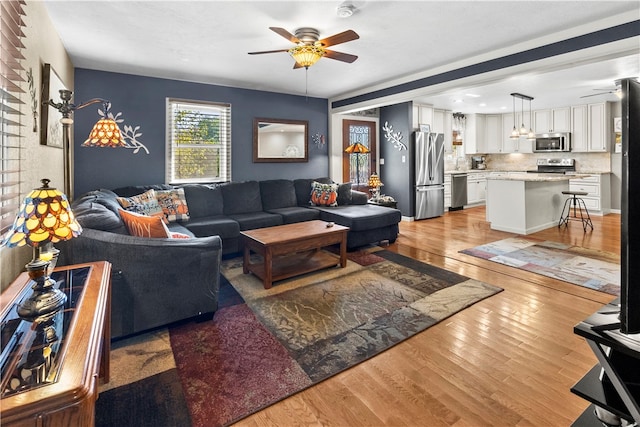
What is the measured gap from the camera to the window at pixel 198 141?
512 cm

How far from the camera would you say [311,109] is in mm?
6500

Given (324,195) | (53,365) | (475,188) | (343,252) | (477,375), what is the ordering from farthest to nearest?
1. (475,188)
2. (324,195)
3. (343,252)
4. (477,375)
5. (53,365)

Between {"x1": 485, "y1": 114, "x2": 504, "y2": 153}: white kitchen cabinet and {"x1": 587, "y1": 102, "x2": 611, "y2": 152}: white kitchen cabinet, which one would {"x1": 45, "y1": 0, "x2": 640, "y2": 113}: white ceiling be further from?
{"x1": 485, "y1": 114, "x2": 504, "y2": 153}: white kitchen cabinet

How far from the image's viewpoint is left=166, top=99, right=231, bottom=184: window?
5.12m

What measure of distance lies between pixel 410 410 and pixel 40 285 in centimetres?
177

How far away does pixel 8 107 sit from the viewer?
5.53 feet

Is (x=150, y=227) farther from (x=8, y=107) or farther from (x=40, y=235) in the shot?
(x=40, y=235)

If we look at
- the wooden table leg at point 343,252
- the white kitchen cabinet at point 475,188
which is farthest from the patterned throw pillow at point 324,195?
the white kitchen cabinet at point 475,188

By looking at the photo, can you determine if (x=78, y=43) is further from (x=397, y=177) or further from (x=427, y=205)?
(x=427, y=205)

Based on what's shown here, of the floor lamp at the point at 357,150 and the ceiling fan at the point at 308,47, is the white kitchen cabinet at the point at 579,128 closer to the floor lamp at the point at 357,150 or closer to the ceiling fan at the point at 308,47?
the floor lamp at the point at 357,150

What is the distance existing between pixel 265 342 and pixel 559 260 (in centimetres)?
381

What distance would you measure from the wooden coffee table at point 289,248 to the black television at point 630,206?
274 cm

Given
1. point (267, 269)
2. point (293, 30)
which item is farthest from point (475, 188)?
point (267, 269)

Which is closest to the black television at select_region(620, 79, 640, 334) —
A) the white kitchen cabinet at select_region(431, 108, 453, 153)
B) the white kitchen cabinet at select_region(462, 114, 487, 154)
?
the white kitchen cabinet at select_region(431, 108, 453, 153)
